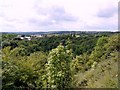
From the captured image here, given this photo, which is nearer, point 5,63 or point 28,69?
point 5,63

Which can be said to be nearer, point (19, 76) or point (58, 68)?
point (19, 76)

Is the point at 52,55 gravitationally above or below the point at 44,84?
above

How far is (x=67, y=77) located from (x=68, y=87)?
0.53m

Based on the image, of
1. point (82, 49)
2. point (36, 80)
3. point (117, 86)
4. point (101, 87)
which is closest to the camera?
point (117, 86)

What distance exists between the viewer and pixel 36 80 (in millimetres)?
15711

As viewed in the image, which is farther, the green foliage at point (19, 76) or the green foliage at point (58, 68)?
the green foliage at point (58, 68)

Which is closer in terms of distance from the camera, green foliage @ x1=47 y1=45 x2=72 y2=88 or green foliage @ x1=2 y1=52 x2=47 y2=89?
green foliage @ x1=2 y1=52 x2=47 y2=89

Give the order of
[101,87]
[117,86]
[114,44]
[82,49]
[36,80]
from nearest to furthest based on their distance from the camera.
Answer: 1. [117,86]
2. [101,87]
3. [36,80]
4. [114,44]
5. [82,49]

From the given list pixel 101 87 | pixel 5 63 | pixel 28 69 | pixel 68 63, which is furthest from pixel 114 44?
pixel 101 87

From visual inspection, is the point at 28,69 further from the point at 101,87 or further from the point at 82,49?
the point at 82,49

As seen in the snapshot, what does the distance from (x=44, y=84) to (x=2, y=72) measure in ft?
Answer: 9.80

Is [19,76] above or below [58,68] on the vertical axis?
below

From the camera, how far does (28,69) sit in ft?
49.7

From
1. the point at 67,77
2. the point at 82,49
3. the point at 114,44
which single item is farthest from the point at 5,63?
the point at 82,49
